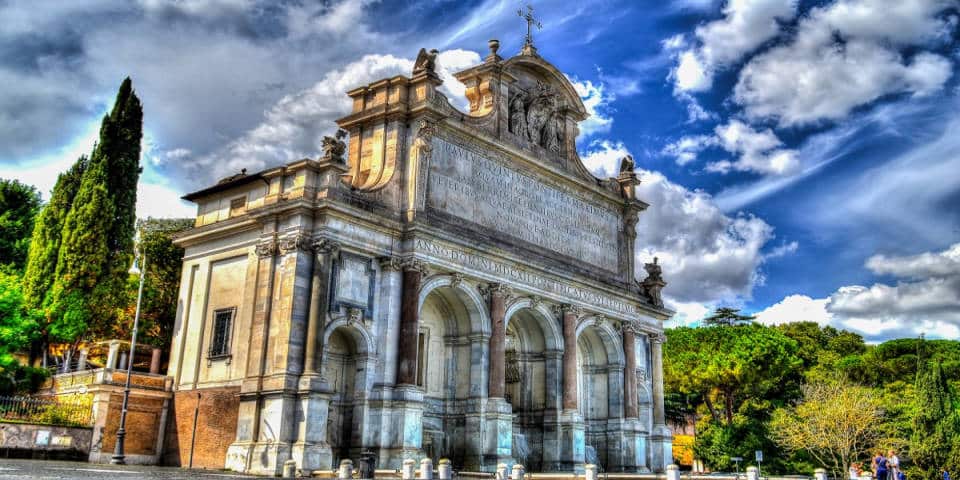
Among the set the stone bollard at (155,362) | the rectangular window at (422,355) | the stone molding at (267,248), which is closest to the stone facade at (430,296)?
the stone molding at (267,248)

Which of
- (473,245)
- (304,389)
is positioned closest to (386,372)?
(304,389)

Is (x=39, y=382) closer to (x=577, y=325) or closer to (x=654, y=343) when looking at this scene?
(x=577, y=325)

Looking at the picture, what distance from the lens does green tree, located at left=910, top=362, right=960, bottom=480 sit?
4588 centimetres

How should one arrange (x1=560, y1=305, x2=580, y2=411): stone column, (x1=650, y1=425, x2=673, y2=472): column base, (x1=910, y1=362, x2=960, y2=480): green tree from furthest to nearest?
(x1=910, y1=362, x2=960, y2=480): green tree → (x1=650, y1=425, x2=673, y2=472): column base → (x1=560, y1=305, x2=580, y2=411): stone column

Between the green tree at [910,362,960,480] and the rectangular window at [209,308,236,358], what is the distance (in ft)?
126

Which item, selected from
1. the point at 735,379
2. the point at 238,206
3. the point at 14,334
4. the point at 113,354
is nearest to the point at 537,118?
the point at 238,206

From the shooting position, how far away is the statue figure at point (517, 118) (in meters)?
39.7

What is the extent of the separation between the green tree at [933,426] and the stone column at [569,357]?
73.3 ft

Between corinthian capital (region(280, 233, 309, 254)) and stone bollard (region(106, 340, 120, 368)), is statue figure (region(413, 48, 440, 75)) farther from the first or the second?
stone bollard (region(106, 340, 120, 368))

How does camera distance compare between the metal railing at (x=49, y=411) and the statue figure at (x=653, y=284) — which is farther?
the statue figure at (x=653, y=284)

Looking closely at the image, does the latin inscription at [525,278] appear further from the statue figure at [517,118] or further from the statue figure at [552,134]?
the statue figure at [552,134]

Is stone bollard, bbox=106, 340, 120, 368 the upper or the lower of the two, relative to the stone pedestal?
upper

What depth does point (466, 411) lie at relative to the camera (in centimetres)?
3447

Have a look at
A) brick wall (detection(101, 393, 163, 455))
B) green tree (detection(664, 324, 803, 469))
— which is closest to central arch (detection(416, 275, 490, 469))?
brick wall (detection(101, 393, 163, 455))
